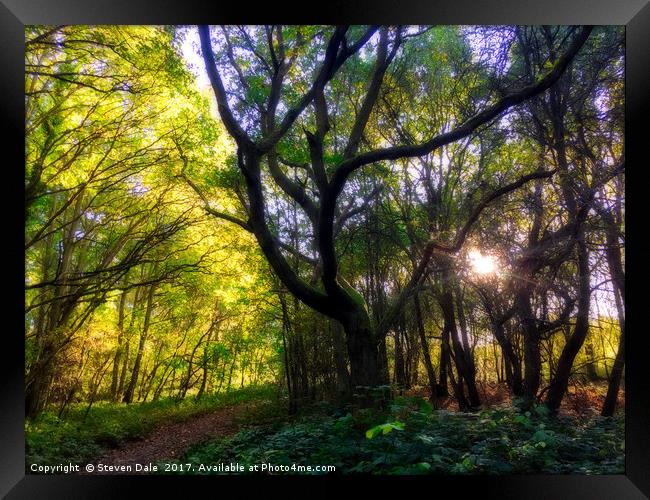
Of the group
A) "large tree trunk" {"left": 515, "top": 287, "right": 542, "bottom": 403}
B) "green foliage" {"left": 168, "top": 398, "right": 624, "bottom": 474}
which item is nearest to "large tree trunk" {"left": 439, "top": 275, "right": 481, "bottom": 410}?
"large tree trunk" {"left": 515, "top": 287, "right": 542, "bottom": 403}

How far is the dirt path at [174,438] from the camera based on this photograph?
2395 mm

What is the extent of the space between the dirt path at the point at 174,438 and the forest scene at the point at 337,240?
47 mm

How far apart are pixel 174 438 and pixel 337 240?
9.25 feet

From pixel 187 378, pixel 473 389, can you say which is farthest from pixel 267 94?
pixel 187 378

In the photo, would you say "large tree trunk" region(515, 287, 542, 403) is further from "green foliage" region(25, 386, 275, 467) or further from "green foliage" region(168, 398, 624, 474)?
"green foliage" region(25, 386, 275, 467)

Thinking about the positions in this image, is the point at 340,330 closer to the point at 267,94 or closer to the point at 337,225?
the point at 337,225

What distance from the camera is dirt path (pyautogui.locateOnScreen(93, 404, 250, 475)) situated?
240 centimetres

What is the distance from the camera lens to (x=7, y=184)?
6.03 feet

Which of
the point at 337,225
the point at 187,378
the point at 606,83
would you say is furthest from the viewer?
the point at 187,378

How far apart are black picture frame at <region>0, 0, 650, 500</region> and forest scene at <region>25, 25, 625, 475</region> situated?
0.13 metres

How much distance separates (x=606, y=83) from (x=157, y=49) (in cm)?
358

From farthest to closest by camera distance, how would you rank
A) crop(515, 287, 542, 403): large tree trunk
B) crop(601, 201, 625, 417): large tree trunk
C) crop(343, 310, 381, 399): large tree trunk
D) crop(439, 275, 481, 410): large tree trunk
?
crop(439, 275, 481, 410): large tree trunk → crop(515, 287, 542, 403): large tree trunk → crop(343, 310, 381, 399): large tree trunk → crop(601, 201, 625, 417): large tree trunk
